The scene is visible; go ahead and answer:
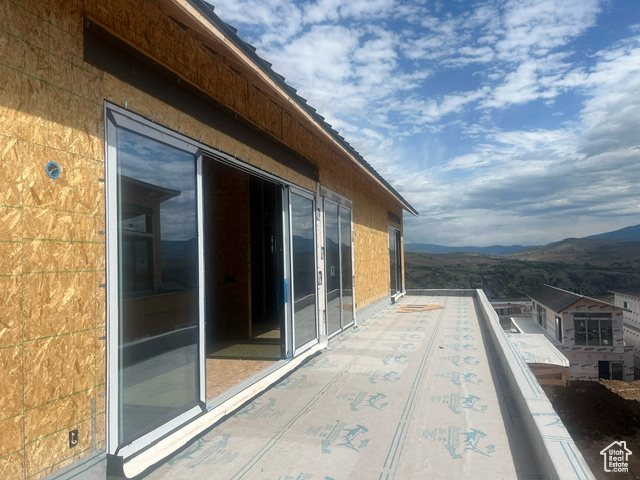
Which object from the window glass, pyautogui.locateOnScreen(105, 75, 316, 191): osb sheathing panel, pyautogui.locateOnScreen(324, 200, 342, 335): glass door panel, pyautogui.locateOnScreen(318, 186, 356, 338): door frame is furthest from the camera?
the window glass

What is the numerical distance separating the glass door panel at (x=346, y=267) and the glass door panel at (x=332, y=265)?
0.34 meters

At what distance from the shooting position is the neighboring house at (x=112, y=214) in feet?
8.30

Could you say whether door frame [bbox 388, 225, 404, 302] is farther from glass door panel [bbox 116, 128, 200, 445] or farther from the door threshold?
glass door panel [bbox 116, 128, 200, 445]

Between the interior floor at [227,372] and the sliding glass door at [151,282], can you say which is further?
the interior floor at [227,372]

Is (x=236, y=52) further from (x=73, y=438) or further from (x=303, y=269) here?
(x=303, y=269)

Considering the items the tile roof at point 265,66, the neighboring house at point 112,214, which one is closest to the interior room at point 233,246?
the tile roof at point 265,66

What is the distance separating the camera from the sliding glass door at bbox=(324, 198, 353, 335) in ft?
28.7

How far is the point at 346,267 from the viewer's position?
10250 mm

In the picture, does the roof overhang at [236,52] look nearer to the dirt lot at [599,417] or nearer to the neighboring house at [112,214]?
the neighboring house at [112,214]

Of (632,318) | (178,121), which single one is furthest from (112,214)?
(632,318)

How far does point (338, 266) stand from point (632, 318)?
35.9 m

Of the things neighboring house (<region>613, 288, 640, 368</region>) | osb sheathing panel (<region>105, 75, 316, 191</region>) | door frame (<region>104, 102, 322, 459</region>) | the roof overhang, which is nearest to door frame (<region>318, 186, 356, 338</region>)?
the roof overhang

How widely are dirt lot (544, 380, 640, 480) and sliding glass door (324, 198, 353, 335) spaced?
11.4 metres

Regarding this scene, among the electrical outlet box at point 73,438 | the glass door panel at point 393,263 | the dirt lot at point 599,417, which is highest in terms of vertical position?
the glass door panel at point 393,263
